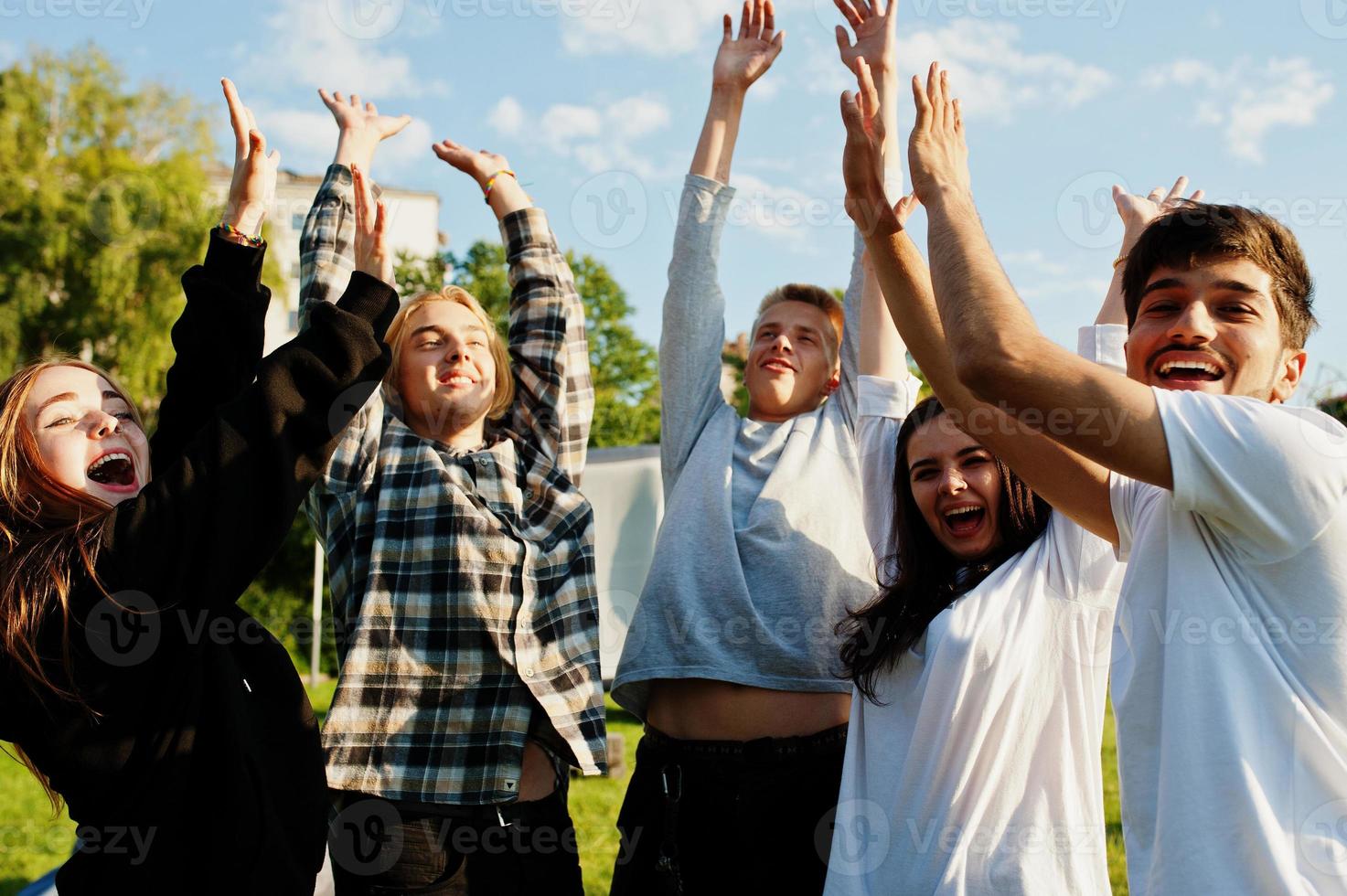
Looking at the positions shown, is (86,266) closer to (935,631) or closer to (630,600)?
(630,600)

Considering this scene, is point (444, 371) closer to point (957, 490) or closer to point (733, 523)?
point (733, 523)

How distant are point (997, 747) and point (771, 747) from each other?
2.31 feet

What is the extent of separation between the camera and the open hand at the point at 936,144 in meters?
1.80

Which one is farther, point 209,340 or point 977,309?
point 209,340

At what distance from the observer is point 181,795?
194cm

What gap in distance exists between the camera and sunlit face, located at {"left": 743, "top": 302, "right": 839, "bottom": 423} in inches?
129

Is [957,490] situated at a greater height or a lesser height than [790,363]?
lesser

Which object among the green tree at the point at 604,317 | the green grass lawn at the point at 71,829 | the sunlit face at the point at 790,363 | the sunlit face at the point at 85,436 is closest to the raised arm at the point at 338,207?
the sunlit face at the point at 85,436

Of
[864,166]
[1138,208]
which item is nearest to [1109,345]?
[1138,208]

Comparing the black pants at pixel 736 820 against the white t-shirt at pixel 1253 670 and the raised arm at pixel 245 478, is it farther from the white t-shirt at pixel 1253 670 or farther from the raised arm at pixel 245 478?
the raised arm at pixel 245 478

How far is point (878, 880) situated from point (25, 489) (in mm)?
1840

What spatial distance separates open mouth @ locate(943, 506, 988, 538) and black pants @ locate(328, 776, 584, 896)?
1.30 m

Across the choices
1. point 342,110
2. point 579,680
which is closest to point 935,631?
point 579,680

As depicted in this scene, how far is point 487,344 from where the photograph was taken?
10.4ft
